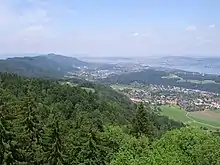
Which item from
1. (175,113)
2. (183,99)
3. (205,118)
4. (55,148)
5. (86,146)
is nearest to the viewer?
(55,148)

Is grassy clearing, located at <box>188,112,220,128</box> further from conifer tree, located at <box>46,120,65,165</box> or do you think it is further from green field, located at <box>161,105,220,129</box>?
conifer tree, located at <box>46,120,65,165</box>

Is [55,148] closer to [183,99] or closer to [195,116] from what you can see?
[195,116]

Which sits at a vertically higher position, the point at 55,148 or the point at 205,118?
the point at 55,148

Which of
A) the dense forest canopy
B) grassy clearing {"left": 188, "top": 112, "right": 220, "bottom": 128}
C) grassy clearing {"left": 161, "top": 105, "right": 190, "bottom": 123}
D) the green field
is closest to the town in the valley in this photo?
grassy clearing {"left": 161, "top": 105, "right": 190, "bottom": 123}

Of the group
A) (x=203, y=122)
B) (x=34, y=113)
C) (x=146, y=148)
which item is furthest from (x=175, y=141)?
(x=203, y=122)

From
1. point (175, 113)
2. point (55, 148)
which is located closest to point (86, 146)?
point (55, 148)

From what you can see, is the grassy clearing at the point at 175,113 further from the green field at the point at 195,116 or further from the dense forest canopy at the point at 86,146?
the dense forest canopy at the point at 86,146

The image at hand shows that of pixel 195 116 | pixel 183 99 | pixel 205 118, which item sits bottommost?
pixel 183 99

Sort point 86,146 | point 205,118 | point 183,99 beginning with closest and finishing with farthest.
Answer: point 86,146, point 205,118, point 183,99

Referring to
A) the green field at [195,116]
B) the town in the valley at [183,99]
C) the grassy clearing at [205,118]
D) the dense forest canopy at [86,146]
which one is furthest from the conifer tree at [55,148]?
the town in the valley at [183,99]
